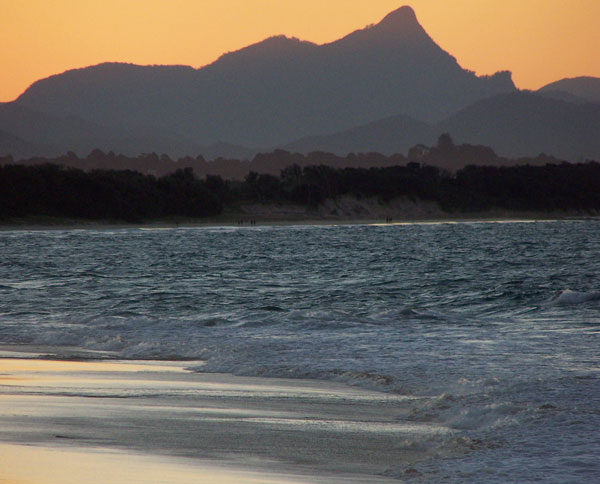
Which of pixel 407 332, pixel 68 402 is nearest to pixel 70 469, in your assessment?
pixel 68 402

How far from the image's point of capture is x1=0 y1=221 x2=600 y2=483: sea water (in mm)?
9156

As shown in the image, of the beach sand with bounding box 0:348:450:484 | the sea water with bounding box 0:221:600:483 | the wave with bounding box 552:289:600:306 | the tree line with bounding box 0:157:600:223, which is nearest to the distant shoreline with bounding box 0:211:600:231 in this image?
the tree line with bounding box 0:157:600:223

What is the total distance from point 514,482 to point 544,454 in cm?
105

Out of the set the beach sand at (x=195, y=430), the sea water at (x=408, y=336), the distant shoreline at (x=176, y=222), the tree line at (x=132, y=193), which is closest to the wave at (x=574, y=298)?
the sea water at (x=408, y=336)

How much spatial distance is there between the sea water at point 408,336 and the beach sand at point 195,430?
0.55 metres

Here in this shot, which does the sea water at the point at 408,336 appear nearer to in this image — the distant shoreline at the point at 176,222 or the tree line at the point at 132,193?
the distant shoreline at the point at 176,222

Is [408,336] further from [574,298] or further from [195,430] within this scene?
[574,298]

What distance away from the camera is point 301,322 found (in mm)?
21766

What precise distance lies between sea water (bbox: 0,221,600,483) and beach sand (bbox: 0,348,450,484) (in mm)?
545

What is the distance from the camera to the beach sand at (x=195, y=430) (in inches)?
295

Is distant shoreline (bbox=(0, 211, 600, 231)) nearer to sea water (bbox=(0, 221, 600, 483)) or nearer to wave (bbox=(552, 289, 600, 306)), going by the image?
sea water (bbox=(0, 221, 600, 483))

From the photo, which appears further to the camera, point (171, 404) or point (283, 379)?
point (283, 379)

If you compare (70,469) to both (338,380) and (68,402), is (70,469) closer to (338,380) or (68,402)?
(68,402)

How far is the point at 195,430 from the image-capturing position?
9250mm
